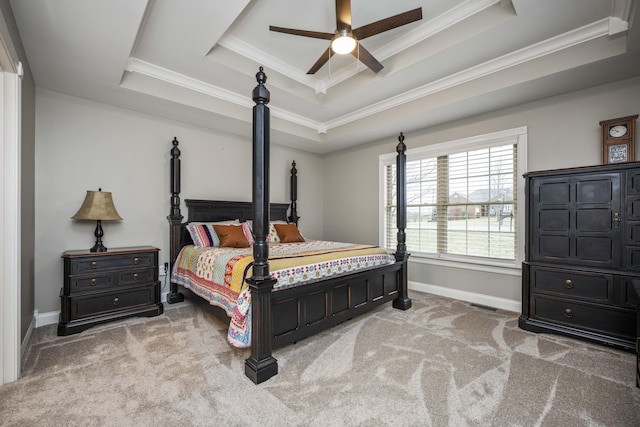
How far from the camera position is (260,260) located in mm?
2066

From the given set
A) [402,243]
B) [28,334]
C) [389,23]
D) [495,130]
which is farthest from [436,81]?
[28,334]

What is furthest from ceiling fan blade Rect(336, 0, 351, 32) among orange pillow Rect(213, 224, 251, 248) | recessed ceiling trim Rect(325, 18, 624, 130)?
orange pillow Rect(213, 224, 251, 248)

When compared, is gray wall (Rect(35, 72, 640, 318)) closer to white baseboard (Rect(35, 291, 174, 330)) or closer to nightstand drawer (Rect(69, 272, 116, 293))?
white baseboard (Rect(35, 291, 174, 330))

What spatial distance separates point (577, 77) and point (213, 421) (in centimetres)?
406

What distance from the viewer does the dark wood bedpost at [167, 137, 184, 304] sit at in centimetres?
378

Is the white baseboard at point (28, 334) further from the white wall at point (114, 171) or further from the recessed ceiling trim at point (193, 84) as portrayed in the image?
the recessed ceiling trim at point (193, 84)

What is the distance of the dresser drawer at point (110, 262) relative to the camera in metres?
2.79

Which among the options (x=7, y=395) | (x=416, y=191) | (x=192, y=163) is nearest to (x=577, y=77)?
(x=416, y=191)

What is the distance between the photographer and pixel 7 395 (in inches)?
71.5

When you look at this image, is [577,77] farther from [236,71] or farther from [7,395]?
[7,395]

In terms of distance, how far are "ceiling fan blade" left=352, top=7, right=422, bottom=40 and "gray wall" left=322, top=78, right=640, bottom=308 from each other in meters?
2.15

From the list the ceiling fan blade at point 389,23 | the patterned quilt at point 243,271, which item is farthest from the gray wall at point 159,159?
the ceiling fan blade at point 389,23

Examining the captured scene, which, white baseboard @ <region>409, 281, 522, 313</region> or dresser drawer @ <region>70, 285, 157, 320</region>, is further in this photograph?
white baseboard @ <region>409, 281, 522, 313</region>

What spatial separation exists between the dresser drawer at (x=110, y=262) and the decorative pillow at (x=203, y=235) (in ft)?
1.90
